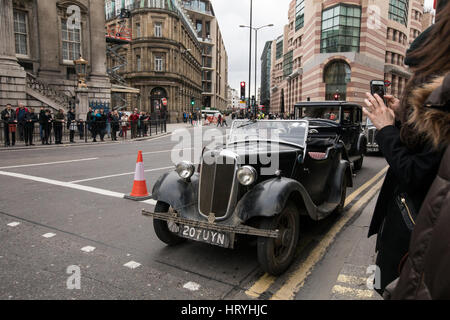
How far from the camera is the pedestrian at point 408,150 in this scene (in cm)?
146

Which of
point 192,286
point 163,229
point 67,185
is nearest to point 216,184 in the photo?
point 163,229

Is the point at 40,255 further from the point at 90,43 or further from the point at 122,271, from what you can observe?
the point at 90,43

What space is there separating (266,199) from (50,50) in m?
24.6

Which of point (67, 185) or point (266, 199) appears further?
point (67, 185)

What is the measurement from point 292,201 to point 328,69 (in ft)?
134

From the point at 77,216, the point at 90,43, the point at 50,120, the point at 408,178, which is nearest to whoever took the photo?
the point at 408,178

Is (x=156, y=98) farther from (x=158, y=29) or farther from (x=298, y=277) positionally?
(x=298, y=277)

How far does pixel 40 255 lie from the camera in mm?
3799

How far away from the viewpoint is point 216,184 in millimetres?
3781

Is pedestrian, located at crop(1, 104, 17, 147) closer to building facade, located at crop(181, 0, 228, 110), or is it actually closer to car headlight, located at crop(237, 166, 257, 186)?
car headlight, located at crop(237, 166, 257, 186)

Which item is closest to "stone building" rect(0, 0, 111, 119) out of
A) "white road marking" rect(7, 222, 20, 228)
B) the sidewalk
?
"white road marking" rect(7, 222, 20, 228)

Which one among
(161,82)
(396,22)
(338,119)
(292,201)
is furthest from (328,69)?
(292,201)

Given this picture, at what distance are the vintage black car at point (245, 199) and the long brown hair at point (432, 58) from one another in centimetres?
185
